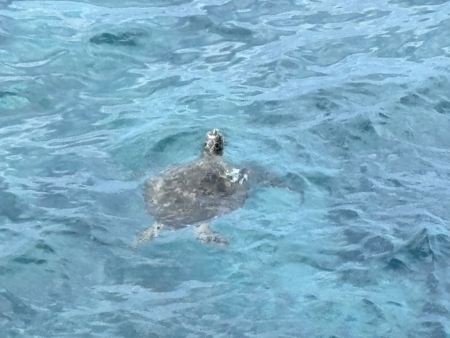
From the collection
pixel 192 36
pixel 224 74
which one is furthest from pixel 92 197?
pixel 192 36

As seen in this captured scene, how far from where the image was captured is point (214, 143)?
13.7 meters

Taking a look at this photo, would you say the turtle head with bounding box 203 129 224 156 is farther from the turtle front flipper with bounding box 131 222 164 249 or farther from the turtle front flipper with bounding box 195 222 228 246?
the turtle front flipper with bounding box 131 222 164 249

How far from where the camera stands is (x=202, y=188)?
12609mm

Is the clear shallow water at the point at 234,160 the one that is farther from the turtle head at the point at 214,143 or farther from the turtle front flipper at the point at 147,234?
the turtle head at the point at 214,143

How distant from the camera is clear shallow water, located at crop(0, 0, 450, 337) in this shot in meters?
10.8

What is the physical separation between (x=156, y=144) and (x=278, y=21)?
623 centimetres

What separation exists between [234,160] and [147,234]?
2933 mm

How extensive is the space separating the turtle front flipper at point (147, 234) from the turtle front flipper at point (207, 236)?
0.58 metres

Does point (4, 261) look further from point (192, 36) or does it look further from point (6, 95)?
point (192, 36)

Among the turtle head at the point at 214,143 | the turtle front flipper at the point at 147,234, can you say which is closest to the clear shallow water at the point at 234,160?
the turtle front flipper at the point at 147,234

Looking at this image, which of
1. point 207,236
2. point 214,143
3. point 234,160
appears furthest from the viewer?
point 234,160

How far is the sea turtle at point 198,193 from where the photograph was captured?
39.3ft

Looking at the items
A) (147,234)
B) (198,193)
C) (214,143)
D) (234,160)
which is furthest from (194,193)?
(234,160)

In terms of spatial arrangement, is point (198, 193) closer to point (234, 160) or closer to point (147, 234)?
point (147, 234)
